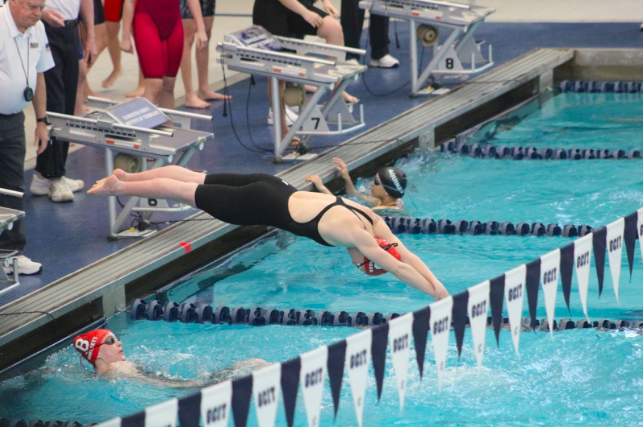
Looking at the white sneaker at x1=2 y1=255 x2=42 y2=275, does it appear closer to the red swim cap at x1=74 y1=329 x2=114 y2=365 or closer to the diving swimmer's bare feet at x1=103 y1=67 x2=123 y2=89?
the red swim cap at x1=74 y1=329 x2=114 y2=365

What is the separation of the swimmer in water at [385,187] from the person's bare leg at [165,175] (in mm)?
1416

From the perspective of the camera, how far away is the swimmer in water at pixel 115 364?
468cm

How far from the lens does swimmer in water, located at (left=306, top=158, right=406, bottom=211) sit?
652 cm

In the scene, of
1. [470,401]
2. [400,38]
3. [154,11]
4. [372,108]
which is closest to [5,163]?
[154,11]

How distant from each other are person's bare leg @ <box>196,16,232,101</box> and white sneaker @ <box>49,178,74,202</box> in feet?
8.09

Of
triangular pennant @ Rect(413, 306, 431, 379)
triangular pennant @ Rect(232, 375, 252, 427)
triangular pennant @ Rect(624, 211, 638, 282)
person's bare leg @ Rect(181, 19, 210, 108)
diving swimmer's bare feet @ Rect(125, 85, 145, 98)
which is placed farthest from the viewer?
diving swimmer's bare feet @ Rect(125, 85, 145, 98)

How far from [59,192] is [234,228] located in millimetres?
1260

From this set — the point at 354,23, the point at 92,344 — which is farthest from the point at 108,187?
the point at 354,23

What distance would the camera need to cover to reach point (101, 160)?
299 inches

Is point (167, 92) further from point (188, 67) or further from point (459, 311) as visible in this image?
point (459, 311)

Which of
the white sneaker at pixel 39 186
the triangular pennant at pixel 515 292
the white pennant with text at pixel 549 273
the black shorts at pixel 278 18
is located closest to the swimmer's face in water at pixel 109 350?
the triangular pennant at pixel 515 292

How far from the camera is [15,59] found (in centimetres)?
511

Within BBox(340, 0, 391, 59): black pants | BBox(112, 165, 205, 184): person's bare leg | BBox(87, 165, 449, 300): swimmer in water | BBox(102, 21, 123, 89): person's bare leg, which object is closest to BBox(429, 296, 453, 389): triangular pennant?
BBox(87, 165, 449, 300): swimmer in water

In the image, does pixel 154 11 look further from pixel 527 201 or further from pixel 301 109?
pixel 527 201
